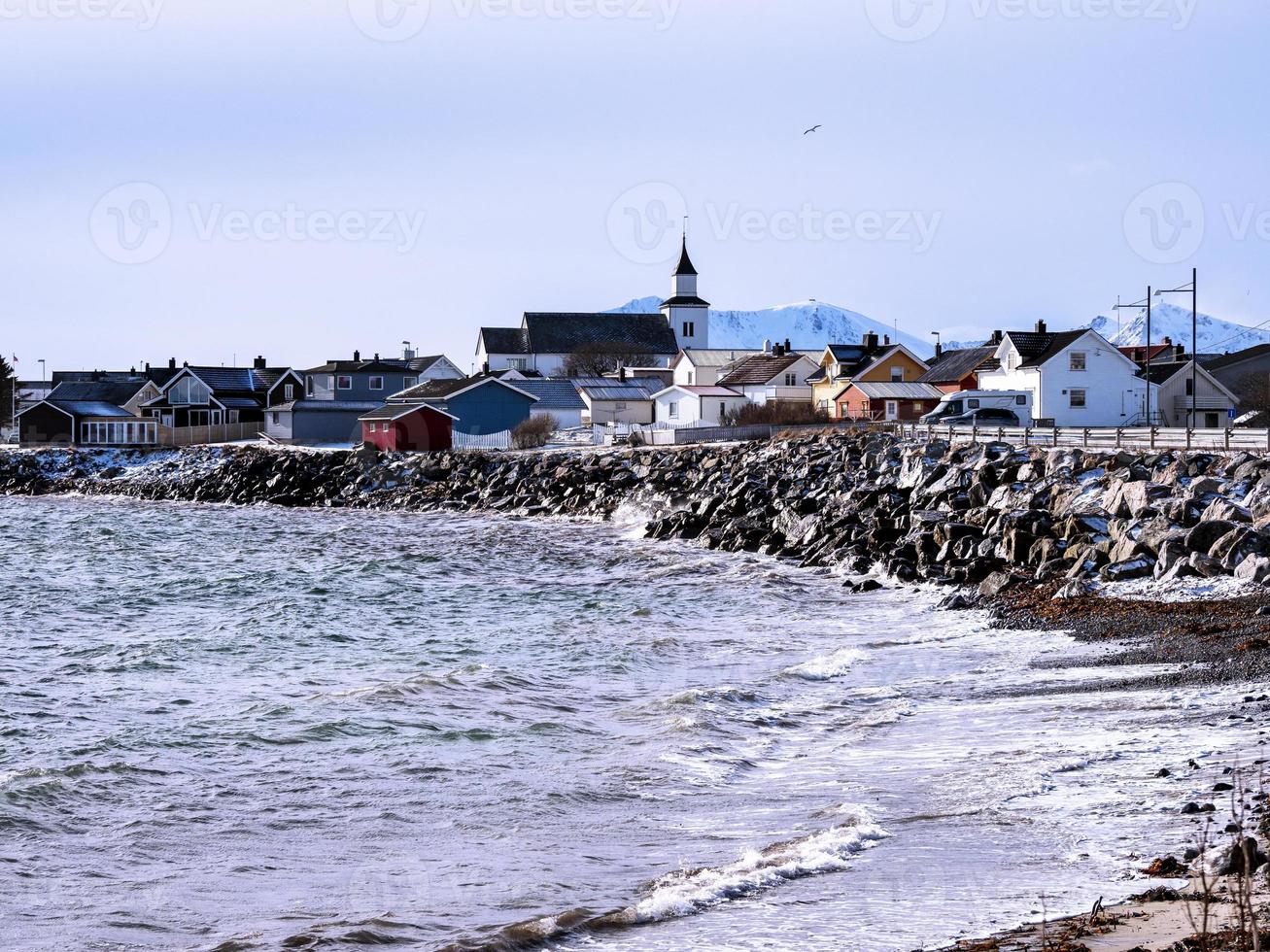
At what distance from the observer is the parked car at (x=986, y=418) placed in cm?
5774

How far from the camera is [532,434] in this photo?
7194 centimetres

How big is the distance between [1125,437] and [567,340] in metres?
87.9

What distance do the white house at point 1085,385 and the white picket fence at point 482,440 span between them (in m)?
28.1

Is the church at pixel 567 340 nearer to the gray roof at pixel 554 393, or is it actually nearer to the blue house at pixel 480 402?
the gray roof at pixel 554 393

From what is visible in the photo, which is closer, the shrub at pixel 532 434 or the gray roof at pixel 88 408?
the shrub at pixel 532 434

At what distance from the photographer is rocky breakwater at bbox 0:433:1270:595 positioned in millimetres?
29203

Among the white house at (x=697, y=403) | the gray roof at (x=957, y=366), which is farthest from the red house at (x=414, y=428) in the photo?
the gray roof at (x=957, y=366)

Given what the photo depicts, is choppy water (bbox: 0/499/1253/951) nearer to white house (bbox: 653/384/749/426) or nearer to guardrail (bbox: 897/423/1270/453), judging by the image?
guardrail (bbox: 897/423/1270/453)

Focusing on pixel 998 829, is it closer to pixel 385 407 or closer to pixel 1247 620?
pixel 1247 620

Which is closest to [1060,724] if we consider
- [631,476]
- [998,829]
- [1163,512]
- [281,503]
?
[998,829]

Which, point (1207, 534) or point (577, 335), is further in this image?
point (577, 335)

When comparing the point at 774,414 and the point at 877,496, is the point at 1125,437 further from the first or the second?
the point at 774,414

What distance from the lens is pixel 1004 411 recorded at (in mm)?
60719

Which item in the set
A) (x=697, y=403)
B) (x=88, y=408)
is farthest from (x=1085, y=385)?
(x=88, y=408)
